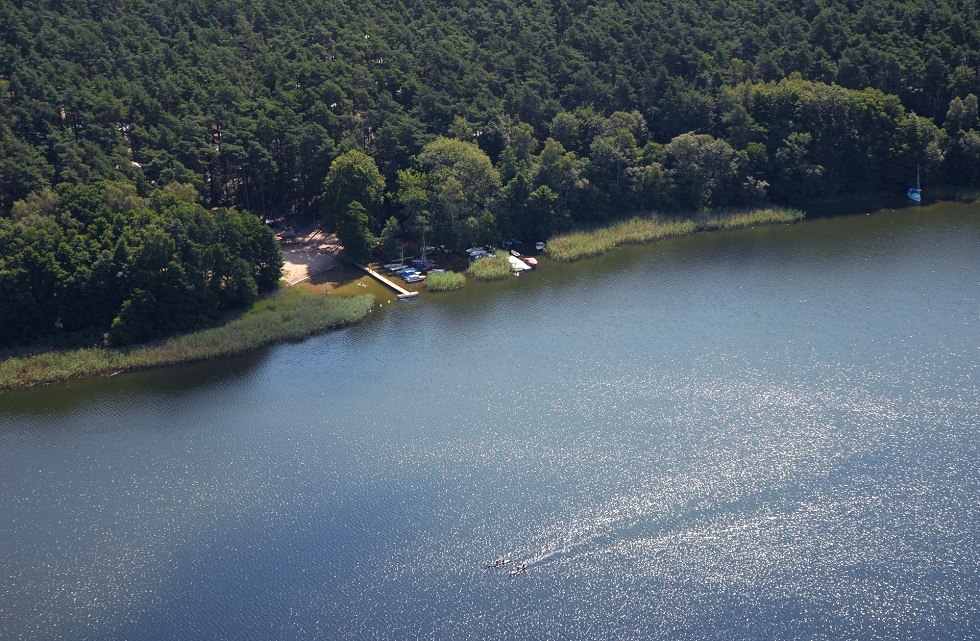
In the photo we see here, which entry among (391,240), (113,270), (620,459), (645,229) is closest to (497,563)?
(620,459)

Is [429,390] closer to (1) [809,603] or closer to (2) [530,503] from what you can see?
(2) [530,503]

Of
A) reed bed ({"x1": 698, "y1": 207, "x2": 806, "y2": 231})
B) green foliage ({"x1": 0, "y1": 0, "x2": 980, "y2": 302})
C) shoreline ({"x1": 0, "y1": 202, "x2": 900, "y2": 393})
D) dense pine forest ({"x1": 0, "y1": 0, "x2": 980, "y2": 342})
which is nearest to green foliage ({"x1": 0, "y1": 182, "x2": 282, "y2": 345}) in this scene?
green foliage ({"x1": 0, "y1": 0, "x2": 980, "y2": 302})

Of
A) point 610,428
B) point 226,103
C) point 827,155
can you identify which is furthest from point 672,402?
point 226,103

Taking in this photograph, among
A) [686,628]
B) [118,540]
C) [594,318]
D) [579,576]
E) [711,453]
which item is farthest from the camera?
[594,318]

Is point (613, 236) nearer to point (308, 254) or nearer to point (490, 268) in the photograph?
point (490, 268)

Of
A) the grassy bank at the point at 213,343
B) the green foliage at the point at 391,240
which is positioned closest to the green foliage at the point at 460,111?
the green foliage at the point at 391,240

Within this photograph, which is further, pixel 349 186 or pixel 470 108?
pixel 470 108
